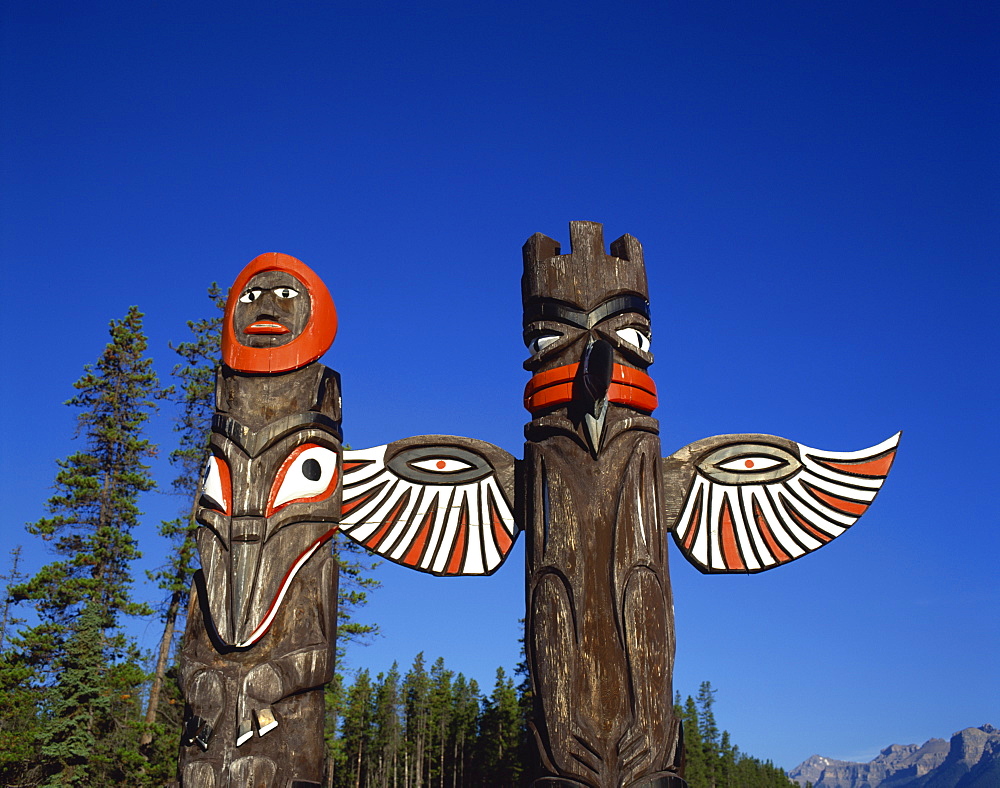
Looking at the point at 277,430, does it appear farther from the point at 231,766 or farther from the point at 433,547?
the point at 231,766

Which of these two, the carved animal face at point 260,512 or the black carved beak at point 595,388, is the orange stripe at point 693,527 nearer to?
the black carved beak at point 595,388

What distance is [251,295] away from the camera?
7.93 meters

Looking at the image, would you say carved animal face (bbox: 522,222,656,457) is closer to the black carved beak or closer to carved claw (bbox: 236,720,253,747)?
the black carved beak

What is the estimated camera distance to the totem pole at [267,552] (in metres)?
6.27

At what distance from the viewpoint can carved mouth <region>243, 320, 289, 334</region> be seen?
25.3ft

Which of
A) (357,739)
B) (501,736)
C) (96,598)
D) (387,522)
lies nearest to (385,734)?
(357,739)

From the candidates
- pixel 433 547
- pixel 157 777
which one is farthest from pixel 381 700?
pixel 433 547

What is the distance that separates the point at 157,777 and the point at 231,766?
1566 centimetres

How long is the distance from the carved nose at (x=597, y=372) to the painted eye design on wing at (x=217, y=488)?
2857mm

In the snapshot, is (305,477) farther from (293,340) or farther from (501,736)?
(501,736)

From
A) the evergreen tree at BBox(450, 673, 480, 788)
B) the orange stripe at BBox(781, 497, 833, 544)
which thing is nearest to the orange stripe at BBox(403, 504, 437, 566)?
the orange stripe at BBox(781, 497, 833, 544)

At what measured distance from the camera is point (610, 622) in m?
5.86

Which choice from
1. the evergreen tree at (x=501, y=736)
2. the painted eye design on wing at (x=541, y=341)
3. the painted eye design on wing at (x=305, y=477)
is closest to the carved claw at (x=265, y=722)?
the painted eye design on wing at (x=305, y=477)

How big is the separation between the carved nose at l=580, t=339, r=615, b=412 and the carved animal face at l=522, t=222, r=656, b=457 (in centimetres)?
1
